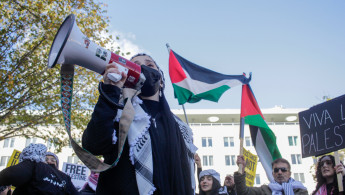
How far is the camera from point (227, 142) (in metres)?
39.6

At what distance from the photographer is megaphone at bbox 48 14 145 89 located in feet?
5.84

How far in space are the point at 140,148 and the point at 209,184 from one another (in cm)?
381

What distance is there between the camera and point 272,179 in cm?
462

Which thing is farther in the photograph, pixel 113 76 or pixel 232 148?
pixel 232 148

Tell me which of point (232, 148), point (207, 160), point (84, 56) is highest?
point (232, 148)

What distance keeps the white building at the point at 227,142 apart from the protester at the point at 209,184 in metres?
32.6

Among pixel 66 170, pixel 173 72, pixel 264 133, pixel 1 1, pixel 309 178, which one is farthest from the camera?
pixel 309 178

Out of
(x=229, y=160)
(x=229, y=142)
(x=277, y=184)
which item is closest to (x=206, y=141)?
(x=229, y=142)

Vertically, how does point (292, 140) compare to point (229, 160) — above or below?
above

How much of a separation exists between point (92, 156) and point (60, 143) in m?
9.92

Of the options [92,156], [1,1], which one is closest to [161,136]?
[92,156]

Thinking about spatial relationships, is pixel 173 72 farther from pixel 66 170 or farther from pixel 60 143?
pixel 60 143

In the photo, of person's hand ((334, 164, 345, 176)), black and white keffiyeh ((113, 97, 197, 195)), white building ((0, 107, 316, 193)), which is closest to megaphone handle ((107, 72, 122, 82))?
black and white keffiyeh ((113, 97, 197, 195))

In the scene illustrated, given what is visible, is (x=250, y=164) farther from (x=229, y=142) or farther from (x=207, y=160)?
(x=229, y=142)
